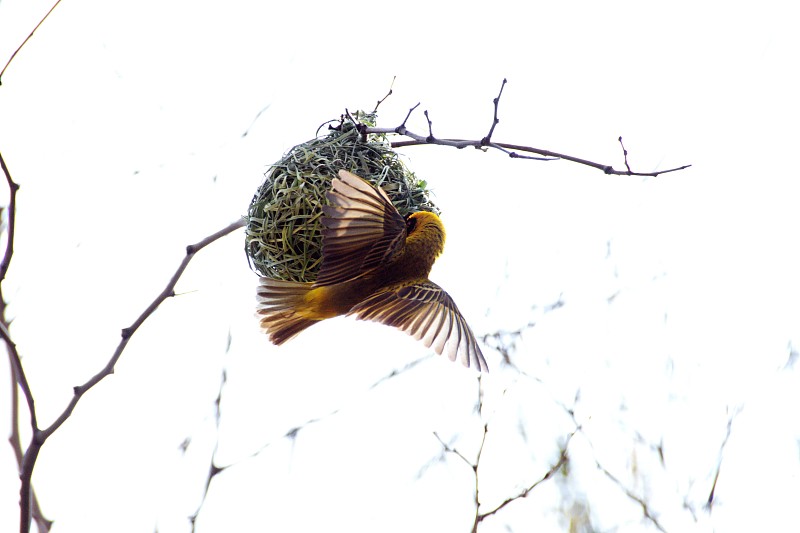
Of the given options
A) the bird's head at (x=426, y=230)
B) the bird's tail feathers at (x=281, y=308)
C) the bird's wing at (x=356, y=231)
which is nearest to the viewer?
the bird's wing at (x=356, y=231)

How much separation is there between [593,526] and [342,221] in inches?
68.0

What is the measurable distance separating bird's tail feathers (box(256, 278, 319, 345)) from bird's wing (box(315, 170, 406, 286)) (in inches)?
7.3

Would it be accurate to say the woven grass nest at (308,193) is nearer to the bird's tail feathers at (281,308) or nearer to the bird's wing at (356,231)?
the bird's tail feathers at (281,308)

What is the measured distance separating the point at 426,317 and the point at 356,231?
11.6 inches

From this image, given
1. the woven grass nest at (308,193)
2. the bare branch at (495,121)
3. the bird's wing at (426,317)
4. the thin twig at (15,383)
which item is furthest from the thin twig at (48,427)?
the bare branch at (495,121)

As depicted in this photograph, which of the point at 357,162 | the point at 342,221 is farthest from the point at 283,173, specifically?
the point at 342,221

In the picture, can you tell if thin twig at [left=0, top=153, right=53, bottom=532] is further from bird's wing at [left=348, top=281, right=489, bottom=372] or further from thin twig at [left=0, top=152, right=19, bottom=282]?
bird's wing at [left=348, top=281, right=489, bottom=372]

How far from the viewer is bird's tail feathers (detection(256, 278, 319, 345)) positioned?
8.02 feet

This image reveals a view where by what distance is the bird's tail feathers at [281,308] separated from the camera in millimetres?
2443

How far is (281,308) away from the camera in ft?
8.12

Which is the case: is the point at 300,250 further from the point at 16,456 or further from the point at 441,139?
the point at 16,456

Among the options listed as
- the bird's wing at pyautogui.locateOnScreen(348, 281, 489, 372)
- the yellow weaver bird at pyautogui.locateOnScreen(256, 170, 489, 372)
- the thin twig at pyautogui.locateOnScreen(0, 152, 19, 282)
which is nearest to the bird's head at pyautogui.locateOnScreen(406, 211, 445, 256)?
the yellow weaver bird at pyautogui.locateOnScreen(256, 170, 489, 372)

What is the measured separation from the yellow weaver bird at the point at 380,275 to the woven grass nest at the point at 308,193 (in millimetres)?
104

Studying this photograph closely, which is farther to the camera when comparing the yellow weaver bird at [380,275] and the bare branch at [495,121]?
the yellow weaver bird at [380,275]
